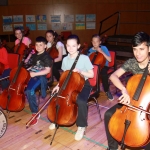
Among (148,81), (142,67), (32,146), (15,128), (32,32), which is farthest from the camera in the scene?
(32,32)

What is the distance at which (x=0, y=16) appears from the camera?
658cm

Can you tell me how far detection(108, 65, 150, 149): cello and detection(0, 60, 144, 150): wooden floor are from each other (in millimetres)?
678

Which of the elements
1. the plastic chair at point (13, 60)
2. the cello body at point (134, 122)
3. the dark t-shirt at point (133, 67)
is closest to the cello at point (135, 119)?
the cello body at point (134, 122)

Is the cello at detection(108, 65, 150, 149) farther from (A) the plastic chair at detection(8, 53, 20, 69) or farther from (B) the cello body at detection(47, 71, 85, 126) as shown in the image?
(A) the plastic chair at detection(8, 53, 20, 69)

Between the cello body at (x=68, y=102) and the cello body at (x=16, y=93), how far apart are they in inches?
23.0

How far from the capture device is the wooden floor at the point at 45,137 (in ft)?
7.63

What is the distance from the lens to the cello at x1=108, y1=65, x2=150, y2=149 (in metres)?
1.61

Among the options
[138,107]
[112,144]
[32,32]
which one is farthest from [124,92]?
[32,32]

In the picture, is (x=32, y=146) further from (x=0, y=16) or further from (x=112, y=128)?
(x=0, y=16)

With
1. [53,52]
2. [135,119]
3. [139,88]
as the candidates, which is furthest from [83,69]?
[53,52]

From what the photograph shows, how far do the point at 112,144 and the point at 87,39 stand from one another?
20.1 ft

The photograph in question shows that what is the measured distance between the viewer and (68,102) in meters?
2.25

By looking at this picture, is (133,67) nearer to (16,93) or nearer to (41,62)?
(41,62)

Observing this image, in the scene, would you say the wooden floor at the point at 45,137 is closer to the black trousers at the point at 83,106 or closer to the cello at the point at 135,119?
the black trousers at the point at 83,106
